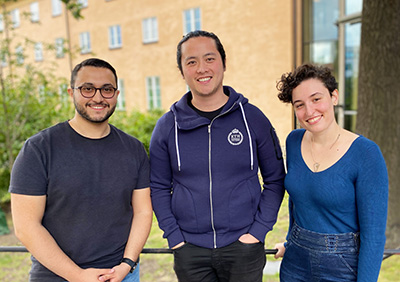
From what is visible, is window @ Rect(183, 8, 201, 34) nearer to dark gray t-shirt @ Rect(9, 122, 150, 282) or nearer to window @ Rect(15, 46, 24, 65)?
window @ Rect(15, 46, 24, 65)

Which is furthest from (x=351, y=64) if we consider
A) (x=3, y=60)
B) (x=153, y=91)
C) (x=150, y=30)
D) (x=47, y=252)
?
(x=150, y=30)

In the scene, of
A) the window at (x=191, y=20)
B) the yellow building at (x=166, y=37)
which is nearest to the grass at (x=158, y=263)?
the yellow building at (x=166, y=37)

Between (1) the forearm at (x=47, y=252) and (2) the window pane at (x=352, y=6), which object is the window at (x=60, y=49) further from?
(1) the forearm at (x=47, y=252)

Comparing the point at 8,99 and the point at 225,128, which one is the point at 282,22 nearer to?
the point at 8,99

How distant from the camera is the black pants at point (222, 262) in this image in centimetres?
193

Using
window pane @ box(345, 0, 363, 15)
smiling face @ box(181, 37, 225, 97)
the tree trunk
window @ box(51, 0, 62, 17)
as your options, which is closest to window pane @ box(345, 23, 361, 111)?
window pane @ box(345, 0, 363, 15)

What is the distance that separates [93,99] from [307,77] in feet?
3.53

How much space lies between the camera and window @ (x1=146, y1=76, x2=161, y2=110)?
14.6m

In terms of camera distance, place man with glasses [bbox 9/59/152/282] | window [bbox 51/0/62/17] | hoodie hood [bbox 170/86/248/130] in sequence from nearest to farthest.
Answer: man with glasses [bbox 9/59/152/282] → hoodie hood [bbox 170/86/248/130] → window [bbox 51/0/62/17]

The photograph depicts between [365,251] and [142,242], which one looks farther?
[142,242]

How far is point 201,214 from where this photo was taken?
1.93 m

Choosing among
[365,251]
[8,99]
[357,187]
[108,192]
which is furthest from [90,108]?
[8,99]

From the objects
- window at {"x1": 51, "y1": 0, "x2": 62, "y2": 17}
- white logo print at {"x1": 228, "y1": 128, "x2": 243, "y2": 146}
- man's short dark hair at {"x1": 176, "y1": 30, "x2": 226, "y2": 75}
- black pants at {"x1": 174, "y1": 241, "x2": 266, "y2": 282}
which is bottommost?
A: black pants at {"x1": 174, "y1": 241, "x2": 266, "y2": 282}

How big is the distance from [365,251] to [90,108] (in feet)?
4.79
